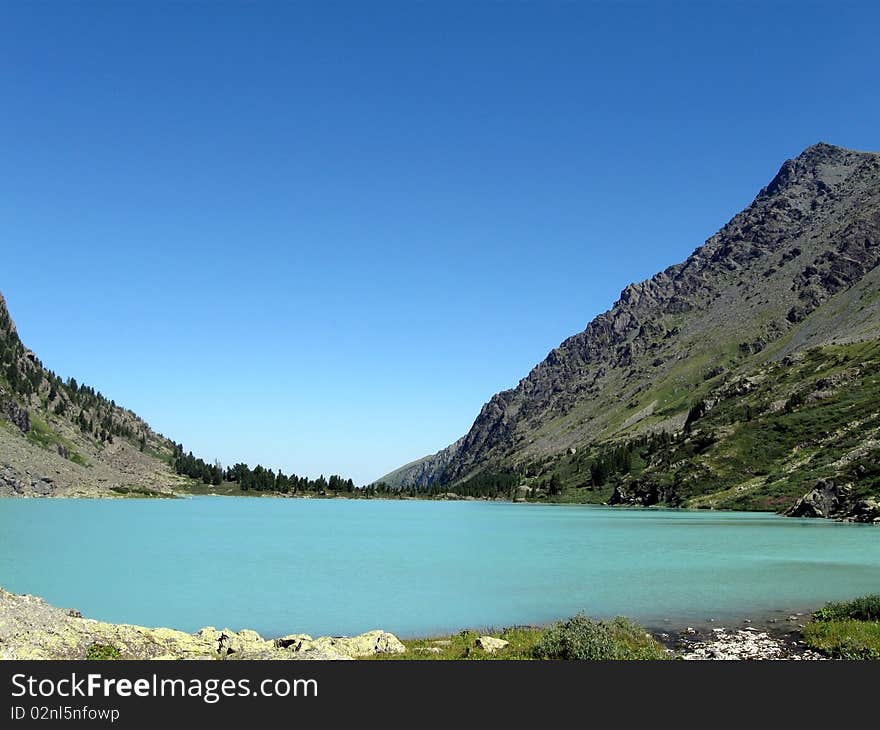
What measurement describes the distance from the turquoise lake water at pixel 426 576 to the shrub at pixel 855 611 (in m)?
3.63

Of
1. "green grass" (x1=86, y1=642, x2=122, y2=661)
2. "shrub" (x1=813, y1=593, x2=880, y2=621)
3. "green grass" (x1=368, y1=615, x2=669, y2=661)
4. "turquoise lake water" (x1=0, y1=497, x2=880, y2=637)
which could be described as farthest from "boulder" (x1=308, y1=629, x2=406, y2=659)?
"shrub" (x1=813, y1=593, x2=880, y2=621)

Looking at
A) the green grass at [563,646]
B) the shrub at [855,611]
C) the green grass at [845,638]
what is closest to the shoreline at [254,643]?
the green grass at [563,646]

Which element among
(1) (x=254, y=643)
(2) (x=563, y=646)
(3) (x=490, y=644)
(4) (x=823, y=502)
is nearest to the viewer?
(2) (x=563, y=646)

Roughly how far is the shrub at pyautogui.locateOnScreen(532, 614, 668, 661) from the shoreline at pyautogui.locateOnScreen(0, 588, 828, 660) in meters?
1.56

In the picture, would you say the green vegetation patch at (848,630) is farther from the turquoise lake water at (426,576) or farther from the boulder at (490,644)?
the boulder at (490,644)

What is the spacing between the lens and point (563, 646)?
2520cm

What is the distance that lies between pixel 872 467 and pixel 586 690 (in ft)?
445

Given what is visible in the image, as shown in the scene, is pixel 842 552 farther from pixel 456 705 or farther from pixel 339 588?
pixel 456 705

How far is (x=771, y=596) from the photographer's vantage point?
4497cm

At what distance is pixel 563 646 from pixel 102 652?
16808mm

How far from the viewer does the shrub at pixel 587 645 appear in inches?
957

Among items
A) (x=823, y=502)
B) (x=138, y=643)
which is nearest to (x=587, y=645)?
(x=138, y=643)

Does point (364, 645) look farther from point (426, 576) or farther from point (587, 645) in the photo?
point (426, 576)

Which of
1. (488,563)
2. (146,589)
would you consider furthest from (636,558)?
(146,589)
